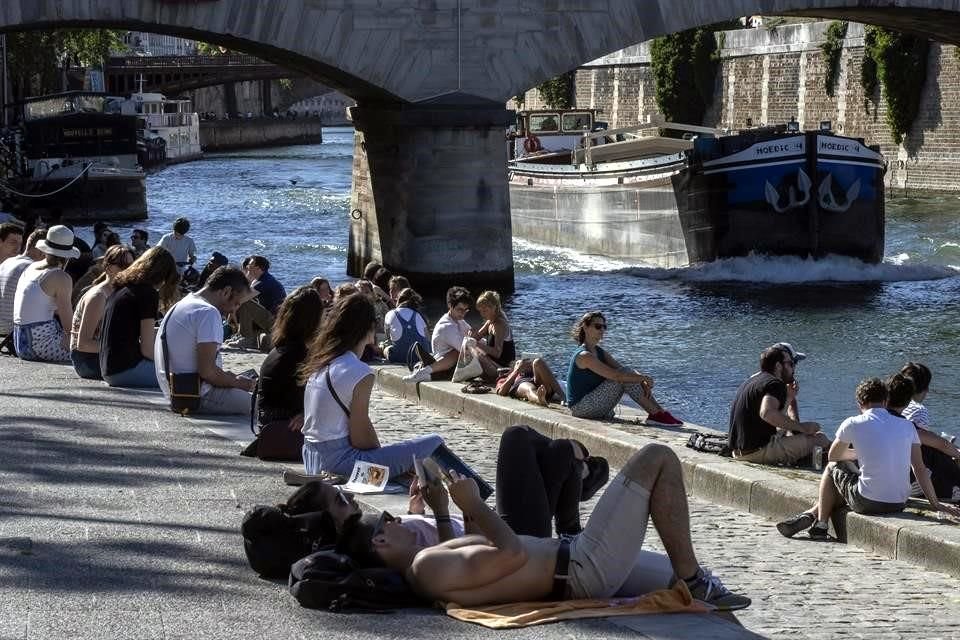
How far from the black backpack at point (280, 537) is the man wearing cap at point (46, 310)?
279 inches

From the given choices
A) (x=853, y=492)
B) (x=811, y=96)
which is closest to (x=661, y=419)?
(x=853, y=492)

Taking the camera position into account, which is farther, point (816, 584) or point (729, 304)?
point (729, 304)

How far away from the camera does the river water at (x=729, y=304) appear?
18750mm

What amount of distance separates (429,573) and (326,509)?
53 cm

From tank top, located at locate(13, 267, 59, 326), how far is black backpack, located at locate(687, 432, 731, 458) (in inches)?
201

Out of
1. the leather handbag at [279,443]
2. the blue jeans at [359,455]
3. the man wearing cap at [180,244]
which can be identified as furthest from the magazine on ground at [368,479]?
the man wearing cap at [180,244]

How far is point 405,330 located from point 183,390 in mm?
4496

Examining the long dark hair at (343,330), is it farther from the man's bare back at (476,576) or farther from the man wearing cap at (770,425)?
the man wearing cap at (770,425)

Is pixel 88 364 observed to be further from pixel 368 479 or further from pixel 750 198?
pixel 750 198

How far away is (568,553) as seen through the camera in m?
5.85

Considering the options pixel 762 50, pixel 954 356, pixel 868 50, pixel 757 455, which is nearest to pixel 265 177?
pixel 762 50

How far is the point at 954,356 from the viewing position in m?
20.8

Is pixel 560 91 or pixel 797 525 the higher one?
pixel 560 91

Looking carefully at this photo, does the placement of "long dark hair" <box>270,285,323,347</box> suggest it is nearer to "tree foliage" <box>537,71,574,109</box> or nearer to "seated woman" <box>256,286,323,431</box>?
"seated woman" <box>256,286,323,431</box>
